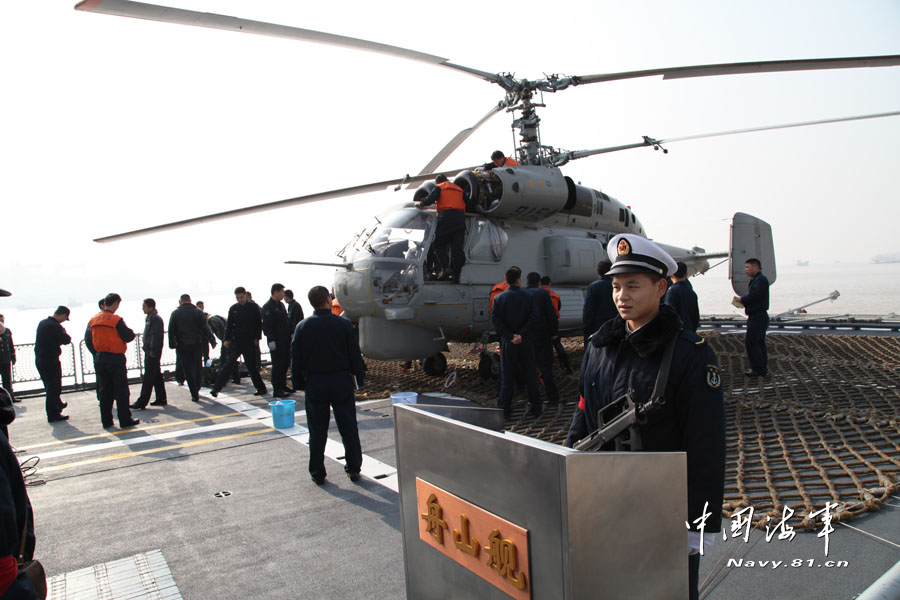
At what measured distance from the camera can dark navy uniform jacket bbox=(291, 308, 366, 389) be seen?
4.57 m

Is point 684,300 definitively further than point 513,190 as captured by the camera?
No

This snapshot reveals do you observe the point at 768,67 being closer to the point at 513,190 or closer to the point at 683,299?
the point at 683,299

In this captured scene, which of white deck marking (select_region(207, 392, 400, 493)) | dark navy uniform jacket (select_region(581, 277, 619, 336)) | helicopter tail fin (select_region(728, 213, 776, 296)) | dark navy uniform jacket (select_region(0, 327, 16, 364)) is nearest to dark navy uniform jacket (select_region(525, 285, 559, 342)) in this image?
dark navy uniform jacket (select_region(581, 277, 619, 336))

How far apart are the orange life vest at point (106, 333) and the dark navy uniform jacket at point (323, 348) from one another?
384cm

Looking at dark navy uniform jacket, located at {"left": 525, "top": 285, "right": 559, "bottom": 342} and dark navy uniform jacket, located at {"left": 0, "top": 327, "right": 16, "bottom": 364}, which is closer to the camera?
dark navy uniform jacket, located at {"left": 525, "top": 285, "right": 559, "bottom": 342}

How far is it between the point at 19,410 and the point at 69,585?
24.6 ft

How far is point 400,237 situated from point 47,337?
5225 mm

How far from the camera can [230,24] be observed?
14.4ft

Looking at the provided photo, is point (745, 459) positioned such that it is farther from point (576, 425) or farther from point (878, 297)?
point (878, 297)

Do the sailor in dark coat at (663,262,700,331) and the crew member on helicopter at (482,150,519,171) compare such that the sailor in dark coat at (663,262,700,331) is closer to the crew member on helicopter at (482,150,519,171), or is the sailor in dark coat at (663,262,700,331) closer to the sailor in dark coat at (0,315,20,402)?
the crew member on helicopter at (482,150,519,171)

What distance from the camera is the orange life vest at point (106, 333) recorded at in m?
7.00

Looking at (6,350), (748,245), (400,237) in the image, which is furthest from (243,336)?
(748,245)

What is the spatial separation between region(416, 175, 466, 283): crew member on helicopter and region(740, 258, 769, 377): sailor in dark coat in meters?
4.12

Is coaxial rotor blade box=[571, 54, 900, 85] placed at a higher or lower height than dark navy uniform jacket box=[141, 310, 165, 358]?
higher
